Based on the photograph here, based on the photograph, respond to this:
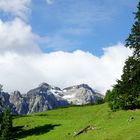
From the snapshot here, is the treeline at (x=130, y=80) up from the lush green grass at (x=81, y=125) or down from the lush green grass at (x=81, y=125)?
up

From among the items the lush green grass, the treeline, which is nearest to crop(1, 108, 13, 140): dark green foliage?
the lush green grass

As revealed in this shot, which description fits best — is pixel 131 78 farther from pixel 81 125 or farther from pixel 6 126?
pixel 6 126

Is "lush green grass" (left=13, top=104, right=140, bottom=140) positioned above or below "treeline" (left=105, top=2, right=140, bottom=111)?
below

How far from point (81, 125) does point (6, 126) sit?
15.4m

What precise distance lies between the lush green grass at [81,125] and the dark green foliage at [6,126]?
2.12 m

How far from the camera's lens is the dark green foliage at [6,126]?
295ft

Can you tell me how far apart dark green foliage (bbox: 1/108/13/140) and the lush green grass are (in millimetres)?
2117

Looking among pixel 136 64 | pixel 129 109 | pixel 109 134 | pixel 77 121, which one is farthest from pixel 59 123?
pixel 109 134

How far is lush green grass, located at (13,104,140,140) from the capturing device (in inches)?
2727

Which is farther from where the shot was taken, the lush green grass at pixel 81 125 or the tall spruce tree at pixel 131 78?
the tall spruce tree at pixel 131 78

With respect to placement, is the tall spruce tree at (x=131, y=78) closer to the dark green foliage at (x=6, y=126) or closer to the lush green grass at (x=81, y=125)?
the lush green grass at (x=81, y=125)

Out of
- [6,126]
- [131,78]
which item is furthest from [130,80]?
[6,126]

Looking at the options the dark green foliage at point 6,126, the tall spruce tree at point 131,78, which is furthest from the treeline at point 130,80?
the dark green foliage at point 6,126

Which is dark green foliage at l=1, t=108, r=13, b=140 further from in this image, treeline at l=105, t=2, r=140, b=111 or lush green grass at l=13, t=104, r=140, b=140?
treeline at l=105, t=2, r=140, b=111
